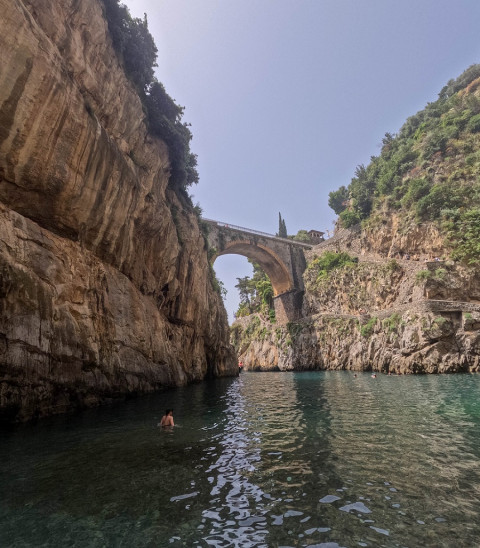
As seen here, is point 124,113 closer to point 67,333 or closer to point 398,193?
point 67,333

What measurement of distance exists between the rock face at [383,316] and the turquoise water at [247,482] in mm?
16589

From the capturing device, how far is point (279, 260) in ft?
159

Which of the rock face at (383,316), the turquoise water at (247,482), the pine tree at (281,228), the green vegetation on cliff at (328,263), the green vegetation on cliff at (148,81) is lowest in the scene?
the turquoise water at (247,482)

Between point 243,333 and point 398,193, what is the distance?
34.7m

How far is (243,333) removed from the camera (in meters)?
59.5

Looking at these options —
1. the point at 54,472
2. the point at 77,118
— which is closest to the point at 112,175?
the point at 77,118

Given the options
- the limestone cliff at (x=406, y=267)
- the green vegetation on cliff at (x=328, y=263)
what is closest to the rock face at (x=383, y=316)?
the limestone cliff at (x=406, y=267)

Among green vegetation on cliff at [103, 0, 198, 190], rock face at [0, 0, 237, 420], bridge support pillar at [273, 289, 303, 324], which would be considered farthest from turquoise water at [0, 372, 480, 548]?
bridge support pillar at [273, 289, 303, 324]

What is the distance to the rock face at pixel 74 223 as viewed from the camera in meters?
9.88

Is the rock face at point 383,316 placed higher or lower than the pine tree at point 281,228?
lower

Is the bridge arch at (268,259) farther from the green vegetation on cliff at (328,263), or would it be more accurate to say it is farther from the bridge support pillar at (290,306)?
the green vegetation on cliff at (328,263)

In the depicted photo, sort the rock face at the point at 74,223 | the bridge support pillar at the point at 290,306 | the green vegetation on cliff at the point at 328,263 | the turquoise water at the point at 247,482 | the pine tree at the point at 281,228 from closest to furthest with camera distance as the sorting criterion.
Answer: the turquoise water at the point at 247,482
the rock face at the point at 74,223
the green vegetation on cliff at the point at 328,263
the bridge support pillar at the point at 290,306
the pine tree at the point at 281,228

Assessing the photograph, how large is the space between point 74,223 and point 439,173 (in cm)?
3636

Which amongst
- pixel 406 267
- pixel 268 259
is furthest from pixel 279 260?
pixel 406 267
